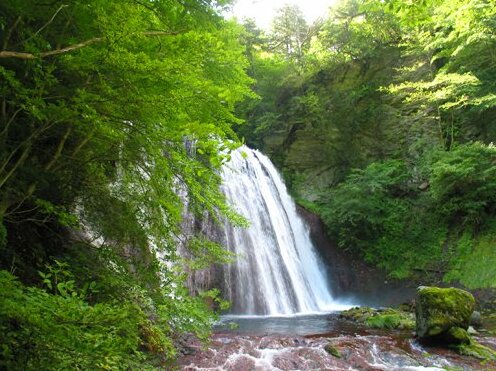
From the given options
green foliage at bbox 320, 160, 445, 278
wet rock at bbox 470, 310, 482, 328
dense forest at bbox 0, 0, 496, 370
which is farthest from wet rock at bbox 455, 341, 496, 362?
green foliage at bbox 320, 160, 445, 278

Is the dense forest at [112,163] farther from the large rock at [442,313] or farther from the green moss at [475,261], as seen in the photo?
the green moss at [475,261]

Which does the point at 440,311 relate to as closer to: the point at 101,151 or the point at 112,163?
the point at 112,163

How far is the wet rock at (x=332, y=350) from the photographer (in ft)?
21.8

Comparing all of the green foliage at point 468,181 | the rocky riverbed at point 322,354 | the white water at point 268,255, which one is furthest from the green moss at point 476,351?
the green foliage at point 468,181

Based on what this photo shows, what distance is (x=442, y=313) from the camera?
738cm

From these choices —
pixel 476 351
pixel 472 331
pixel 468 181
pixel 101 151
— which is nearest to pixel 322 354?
pixel 476 351

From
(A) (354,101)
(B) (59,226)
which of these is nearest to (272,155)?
(A) (354,101)

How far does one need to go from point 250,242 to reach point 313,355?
23.2 ft

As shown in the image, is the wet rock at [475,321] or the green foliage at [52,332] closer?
the green foliage at [52,332]

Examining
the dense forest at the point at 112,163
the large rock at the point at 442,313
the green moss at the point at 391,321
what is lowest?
the green moss at the point at 391,321

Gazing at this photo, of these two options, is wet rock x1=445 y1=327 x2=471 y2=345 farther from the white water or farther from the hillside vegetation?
the hillside vegetation

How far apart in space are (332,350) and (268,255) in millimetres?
7039

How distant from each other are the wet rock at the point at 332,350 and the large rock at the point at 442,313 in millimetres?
1944

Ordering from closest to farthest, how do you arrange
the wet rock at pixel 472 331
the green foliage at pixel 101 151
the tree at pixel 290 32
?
the green foliage at pixel 101 151 → the wet rock at pixel 472 331 → the tree at pixel 290 32
